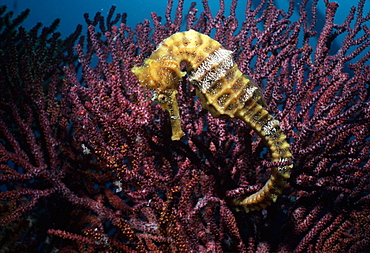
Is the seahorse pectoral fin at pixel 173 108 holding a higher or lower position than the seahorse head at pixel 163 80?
lower

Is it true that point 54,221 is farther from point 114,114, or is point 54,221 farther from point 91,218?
point 114,114

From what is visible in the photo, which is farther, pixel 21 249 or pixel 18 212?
pixel 21 249

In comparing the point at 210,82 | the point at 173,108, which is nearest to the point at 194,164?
the point at 173,108

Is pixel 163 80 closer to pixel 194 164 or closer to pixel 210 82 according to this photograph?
pixel 210 82

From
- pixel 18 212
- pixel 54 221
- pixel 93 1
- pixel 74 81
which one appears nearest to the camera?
pixel 18 212

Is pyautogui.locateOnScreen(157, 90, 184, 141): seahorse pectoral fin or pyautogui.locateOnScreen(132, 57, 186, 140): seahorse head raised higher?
pyautogui.locateOnScreen(132, 57, 186, 140): seahorse head

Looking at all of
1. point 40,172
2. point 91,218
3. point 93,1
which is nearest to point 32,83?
point 40,172
